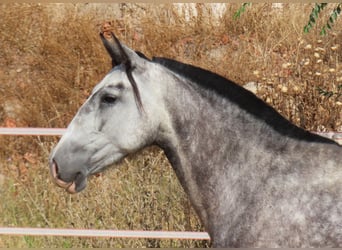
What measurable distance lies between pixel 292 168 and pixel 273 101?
105 inches

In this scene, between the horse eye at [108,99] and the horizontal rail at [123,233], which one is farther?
the horizontal rail at [123,233]

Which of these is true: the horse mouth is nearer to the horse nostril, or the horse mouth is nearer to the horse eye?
the horse nostril

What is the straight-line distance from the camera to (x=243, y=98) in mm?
3723

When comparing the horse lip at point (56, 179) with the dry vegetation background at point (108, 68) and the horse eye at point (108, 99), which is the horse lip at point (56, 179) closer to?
the horse eye at point (108, 99)

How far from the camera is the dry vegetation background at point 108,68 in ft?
19.1

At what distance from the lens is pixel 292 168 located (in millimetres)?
3537

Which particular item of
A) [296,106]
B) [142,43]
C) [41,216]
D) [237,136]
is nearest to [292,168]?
[237,136]

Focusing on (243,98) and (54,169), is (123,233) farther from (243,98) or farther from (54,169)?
(243,98)

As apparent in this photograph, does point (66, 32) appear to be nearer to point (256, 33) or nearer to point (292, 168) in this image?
point (256, 33)

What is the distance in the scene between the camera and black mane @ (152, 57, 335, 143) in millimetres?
3631

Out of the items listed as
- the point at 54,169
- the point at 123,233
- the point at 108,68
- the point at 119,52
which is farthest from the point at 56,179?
the point at 108,68

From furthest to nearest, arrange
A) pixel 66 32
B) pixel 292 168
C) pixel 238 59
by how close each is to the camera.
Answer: pixel 66 32
pixel 238 59
pixel 292 168

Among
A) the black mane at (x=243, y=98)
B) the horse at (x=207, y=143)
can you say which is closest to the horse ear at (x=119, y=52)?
the horse at (x=207, y=143)

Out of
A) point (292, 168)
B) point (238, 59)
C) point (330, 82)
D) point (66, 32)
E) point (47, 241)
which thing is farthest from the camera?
point (66, 32)
